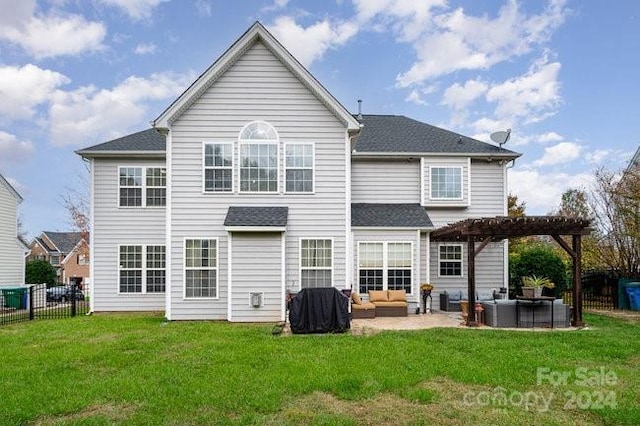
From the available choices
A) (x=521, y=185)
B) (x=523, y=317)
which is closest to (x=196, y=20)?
(x=523, y=317)

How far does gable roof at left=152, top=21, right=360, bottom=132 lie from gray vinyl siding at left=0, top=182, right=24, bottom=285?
13.8m

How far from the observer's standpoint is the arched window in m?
13.5

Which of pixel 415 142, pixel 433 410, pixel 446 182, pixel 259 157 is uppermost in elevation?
pixel 415 142

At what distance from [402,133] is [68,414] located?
1493 cm

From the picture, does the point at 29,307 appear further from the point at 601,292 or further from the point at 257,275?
the point at 601,292

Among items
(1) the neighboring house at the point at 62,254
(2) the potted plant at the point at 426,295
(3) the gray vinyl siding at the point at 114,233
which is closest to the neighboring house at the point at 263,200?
(2) the potted plant at the point at 426,295

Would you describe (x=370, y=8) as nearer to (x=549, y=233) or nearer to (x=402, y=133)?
(x=402, y=133)

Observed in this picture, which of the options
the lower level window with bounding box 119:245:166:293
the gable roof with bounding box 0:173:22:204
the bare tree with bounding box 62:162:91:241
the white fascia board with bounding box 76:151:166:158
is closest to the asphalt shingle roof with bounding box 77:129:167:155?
the white fascia board with bounding box 76:151:166:158

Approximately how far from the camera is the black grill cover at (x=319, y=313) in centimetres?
1112

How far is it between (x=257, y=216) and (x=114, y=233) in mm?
5985

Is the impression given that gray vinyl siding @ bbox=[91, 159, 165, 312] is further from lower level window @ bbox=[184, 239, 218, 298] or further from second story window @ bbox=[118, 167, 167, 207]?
lower level window @ bbox=[184, 239, 218, 298]

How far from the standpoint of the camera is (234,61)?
43.4 feet

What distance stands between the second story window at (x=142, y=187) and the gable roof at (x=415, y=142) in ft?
23.2

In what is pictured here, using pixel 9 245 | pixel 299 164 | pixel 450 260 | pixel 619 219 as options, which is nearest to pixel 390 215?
pixel 450 260
